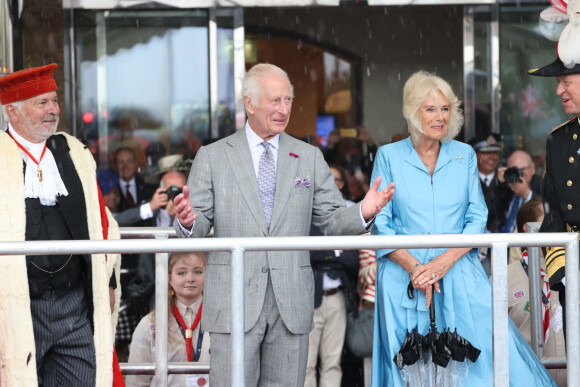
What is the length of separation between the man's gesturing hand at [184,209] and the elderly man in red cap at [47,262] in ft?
1.69

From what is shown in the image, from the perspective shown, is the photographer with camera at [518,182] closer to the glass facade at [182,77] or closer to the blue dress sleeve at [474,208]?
the glass facade at [182,77]

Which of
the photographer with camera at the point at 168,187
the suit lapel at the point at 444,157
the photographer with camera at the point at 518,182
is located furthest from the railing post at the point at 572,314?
the photographer with camera at the point at 168,187

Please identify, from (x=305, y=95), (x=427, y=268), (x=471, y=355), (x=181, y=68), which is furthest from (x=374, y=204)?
(x=305, y=95)

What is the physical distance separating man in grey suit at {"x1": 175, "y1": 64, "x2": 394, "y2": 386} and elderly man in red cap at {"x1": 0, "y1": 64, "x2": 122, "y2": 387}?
48 cm

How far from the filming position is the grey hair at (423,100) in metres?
4.57

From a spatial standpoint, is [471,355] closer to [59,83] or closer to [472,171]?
[472,171]

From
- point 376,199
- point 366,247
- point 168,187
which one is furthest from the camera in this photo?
point 168,187

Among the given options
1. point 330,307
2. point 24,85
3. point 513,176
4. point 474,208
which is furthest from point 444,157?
point 513,176

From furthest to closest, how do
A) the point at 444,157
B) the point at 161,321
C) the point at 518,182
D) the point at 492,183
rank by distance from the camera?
the point at 492,183 < the point at 518,182 < the point at 161,321 < the point at 444,157

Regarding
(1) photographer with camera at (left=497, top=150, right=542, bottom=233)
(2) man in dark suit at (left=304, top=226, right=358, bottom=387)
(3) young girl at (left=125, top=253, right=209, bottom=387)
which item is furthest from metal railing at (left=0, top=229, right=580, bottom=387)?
(1) photographer with camera at (left=497, top=150, right=542, bottom=233)

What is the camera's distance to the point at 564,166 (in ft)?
13.5

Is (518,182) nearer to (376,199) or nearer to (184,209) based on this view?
(376,199)

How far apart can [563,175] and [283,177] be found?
1.22 m

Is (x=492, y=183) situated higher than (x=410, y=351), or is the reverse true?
(x=492, y=183)
